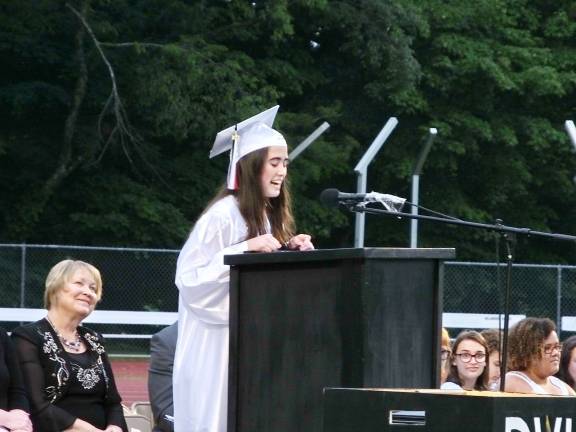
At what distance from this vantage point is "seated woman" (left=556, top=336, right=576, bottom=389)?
809 centimetres

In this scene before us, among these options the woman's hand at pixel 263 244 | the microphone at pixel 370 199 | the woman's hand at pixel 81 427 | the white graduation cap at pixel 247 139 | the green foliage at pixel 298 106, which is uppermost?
the green foliage at pixel 298 106

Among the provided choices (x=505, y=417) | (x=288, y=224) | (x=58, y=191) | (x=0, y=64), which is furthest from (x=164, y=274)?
(x=505, y=417)

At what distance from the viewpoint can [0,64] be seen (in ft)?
87.5

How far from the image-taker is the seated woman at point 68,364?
6.49m

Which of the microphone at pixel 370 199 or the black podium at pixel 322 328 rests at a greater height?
the microphone at pixel 370 199

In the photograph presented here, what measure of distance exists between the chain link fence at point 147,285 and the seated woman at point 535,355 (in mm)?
10731

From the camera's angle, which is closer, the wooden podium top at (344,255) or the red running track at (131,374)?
the wooden podium top at (344,255)

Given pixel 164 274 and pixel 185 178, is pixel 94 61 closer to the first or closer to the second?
pixel 185 178

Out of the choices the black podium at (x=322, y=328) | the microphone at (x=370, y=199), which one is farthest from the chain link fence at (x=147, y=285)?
the black podium at (x=322, y=328)

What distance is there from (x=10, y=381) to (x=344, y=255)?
2.90 m

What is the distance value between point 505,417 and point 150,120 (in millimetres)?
22304

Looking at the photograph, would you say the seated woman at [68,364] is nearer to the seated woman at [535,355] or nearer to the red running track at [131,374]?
the seated woman at [535,355]

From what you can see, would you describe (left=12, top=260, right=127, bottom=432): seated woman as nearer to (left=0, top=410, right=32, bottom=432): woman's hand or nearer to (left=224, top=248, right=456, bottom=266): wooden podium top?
(left=0, top=410, right=32, bottom=432): woman's hand

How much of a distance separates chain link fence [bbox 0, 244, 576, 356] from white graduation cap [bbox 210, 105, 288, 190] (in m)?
12.5
